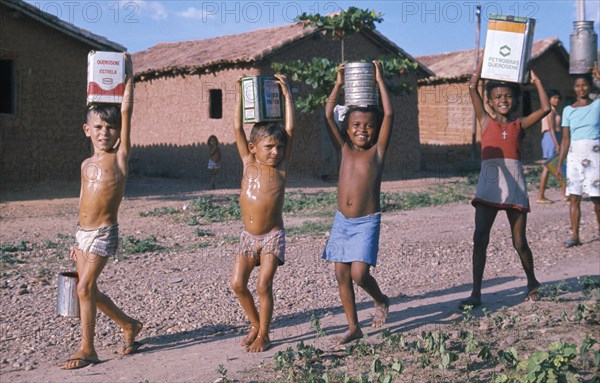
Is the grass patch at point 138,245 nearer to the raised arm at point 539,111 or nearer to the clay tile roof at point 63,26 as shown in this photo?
the raised arm at point 539,111

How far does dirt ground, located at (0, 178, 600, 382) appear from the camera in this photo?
410 centimetres

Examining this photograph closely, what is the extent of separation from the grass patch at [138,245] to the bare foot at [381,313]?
377 cm

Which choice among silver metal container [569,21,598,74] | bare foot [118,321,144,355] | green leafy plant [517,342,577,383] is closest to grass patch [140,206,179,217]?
silver metal container [569,21,598,74]

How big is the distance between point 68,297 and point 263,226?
1275mm

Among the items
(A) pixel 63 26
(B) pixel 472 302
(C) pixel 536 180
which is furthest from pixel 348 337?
(C) pixel 536 180

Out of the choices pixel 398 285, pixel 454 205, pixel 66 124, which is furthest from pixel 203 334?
pixel 66 124

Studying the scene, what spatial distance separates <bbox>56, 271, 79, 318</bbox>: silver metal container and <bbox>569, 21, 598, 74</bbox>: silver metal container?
6.40m

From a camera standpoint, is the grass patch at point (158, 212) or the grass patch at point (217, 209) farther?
the grass patch at point (158, 212)

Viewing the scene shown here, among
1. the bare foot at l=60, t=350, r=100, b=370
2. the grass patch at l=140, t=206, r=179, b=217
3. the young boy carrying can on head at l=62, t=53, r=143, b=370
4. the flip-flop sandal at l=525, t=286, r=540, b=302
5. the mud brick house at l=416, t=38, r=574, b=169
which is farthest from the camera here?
the mud brick house at l=416, t=38, r=574, b=169

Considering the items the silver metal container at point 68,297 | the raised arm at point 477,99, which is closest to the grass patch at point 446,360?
the silver metal container at point 68,297

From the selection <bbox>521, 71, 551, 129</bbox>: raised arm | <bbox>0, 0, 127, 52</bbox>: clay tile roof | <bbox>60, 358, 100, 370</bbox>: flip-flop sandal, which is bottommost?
<bbox>60, 358, 100, 370</bbox>: flip-flop sandal

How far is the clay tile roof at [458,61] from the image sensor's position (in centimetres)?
2272

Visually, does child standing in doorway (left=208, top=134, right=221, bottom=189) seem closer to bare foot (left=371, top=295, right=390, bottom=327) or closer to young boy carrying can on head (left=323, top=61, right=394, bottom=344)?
bare foot (left=371, top=295, right=390, bottom=327)

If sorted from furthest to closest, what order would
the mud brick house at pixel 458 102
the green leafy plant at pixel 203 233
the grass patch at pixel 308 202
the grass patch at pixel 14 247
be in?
the mud brick house at pixel 458 102
the grass patch at pixel 308 202
the green leafy plant at pixel 203 233
the grass patch at pixel 14 247
